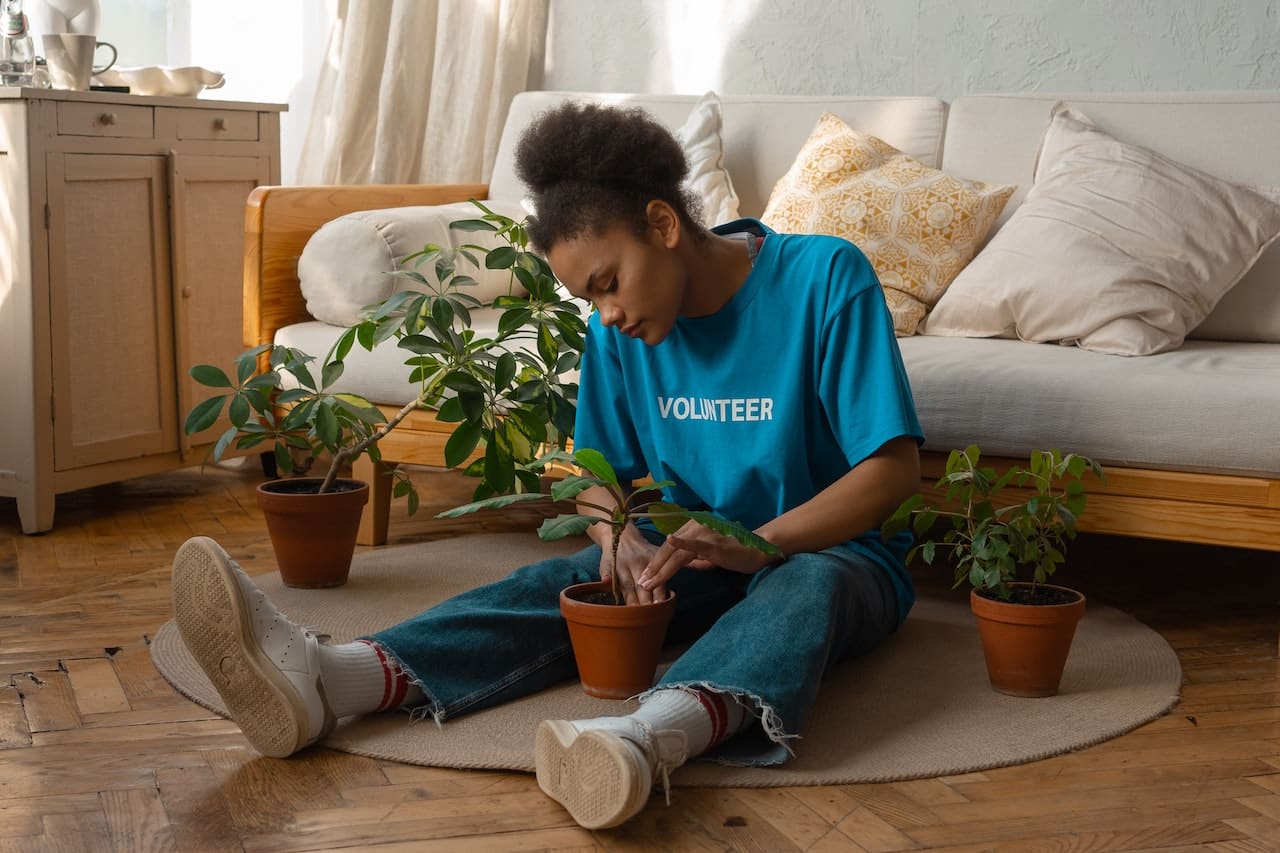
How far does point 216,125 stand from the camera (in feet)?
9.64

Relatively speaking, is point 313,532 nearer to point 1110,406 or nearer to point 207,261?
point 207,261

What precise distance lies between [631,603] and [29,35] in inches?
72.1

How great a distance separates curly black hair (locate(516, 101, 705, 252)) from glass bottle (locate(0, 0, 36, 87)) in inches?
58.7

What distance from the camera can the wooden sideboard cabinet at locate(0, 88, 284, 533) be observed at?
2.56 m

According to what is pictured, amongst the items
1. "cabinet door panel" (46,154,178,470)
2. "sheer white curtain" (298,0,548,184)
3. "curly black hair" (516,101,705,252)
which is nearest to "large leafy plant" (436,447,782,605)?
"curly black hair" (516,101,705,252)

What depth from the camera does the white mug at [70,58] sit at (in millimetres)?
2689

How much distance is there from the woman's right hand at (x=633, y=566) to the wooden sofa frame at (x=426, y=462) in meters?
0.61

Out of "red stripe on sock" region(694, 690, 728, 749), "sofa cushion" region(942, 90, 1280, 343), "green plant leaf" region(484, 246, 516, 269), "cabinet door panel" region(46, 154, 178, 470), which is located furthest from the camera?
"cabinet door panel" region(46, 154, 178, 470)

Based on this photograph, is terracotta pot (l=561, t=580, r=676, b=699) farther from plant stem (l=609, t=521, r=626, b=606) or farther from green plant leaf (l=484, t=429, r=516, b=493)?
green plant leaf (l=484, t=429, r=516, b=493)

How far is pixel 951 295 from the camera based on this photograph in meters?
2.36

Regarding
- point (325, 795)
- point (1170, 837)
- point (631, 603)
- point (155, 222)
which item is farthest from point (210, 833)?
point (155, 222)

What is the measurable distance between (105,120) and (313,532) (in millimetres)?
1021

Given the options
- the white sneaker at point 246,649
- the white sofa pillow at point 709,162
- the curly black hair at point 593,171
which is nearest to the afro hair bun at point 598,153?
the curly black hair at point 593,171

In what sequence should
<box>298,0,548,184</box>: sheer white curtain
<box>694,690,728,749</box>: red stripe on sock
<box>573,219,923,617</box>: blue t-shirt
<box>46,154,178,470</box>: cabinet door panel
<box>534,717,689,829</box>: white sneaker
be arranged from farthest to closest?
<box>298,0,548,184</box>: sheer white curtain < <box>46,154,178,470</box>: cabinet door panel < <box>573,219,923,617</box>: blue t-shirt < <box>694,690,728,749</box>: red stripe on sock < <box>534,717,689,829</box>: white sneaker
